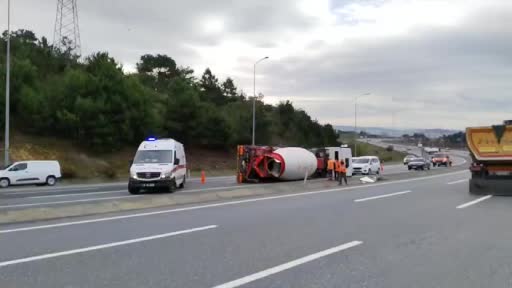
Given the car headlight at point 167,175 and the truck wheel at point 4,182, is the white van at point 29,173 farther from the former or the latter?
the car headlight at point 167,175

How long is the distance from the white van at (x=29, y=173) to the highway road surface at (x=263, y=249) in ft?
69.1

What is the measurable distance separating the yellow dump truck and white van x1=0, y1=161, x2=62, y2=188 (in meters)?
25.2

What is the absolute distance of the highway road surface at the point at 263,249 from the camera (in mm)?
7266

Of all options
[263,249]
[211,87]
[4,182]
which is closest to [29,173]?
[4,182]

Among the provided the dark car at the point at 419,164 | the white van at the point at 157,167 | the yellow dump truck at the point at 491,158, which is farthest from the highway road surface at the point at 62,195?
the dark car at the point at 419,164

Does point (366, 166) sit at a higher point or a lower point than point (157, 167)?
lower

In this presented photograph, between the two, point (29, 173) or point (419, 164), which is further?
point (419, 164)

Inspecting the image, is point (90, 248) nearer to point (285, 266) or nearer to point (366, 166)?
point (285, 266)

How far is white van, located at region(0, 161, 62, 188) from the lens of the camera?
32719mm

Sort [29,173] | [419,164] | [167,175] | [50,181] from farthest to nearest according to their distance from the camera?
[419,164]
[50,181]
[29,173]
[167,175]

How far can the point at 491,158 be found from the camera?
2075 cm

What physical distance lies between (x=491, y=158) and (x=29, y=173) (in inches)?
1033

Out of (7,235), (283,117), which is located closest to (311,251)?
(7,235)

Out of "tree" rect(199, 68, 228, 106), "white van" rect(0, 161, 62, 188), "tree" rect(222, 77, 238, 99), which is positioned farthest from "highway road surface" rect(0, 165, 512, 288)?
"tree" rect(222, 77, 238, 99)
